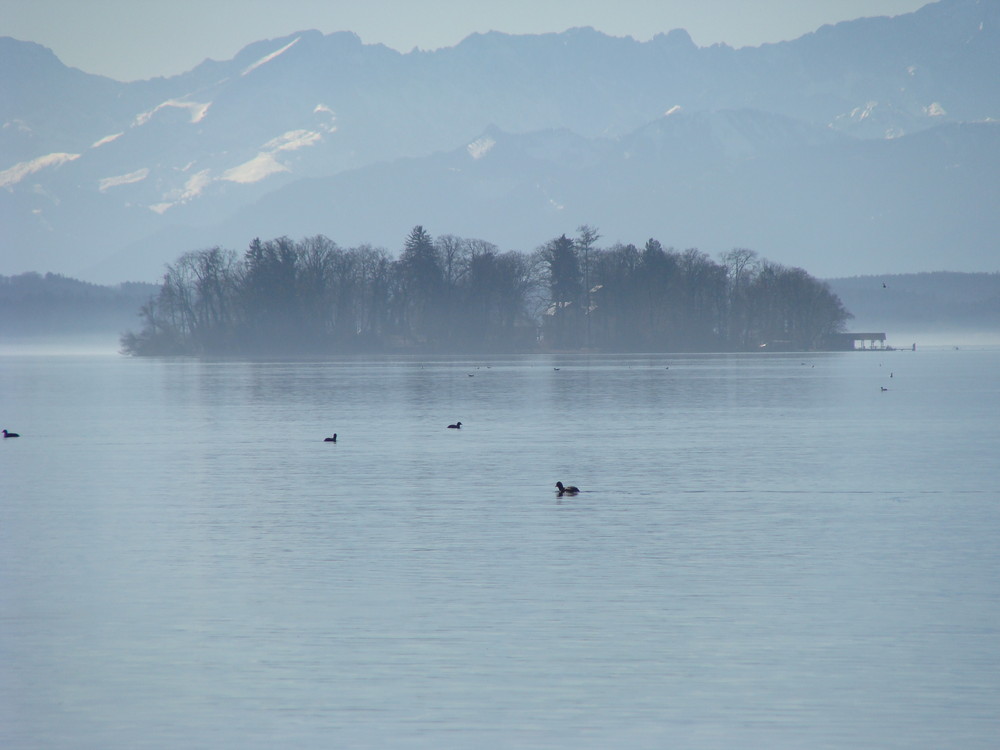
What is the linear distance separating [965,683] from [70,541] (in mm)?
17048

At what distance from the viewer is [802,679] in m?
15.3

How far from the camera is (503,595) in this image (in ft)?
64.8

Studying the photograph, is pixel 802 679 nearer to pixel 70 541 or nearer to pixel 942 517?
pixel 942 517

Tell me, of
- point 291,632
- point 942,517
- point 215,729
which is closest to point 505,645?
point 291,632

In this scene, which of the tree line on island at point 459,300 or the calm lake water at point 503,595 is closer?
the calm lake water at point 503,595

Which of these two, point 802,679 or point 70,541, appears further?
point 70,541

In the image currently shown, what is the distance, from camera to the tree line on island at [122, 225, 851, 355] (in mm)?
167750

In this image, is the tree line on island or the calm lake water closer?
the calm lake water

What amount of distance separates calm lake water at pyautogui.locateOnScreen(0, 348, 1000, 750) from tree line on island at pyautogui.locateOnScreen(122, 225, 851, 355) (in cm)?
12281

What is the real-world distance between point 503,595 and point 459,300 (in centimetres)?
15288

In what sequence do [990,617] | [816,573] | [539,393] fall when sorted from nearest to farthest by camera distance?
[990,617]
[816,573]
[539,393]

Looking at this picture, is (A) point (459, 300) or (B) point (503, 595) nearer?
(B) point (503, 595)

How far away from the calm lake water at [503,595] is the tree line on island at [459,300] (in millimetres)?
122814

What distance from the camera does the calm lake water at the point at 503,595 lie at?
14094 mm
